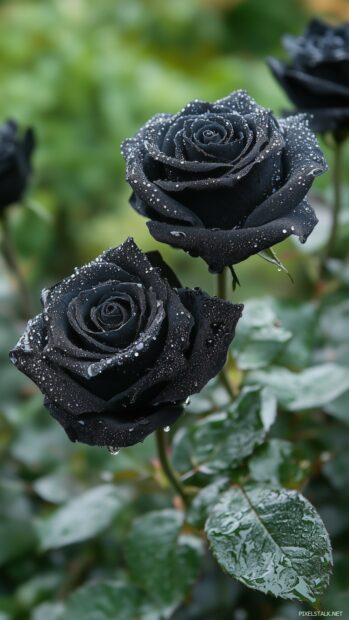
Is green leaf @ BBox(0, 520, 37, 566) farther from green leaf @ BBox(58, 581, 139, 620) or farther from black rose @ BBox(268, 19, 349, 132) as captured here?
black rose @ BBox(268, 19, 349, 132)

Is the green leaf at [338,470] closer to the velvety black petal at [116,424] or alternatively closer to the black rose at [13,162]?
the velvety black petal at [116,424]

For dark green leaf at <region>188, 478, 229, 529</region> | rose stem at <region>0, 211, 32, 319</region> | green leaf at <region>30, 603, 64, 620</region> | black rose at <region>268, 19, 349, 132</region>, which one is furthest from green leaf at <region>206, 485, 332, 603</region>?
rose stem at <region>0, 211, 32, 319</region>

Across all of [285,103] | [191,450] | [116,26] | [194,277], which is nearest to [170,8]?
[116,26]

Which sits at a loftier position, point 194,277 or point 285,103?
point 285,103

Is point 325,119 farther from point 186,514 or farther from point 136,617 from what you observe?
point 136,617

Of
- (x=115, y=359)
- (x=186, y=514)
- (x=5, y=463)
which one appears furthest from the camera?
(x=5, y=463)

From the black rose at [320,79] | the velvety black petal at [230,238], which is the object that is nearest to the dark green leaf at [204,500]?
the velvety black petal at [230,238]

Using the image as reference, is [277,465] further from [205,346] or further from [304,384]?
[205,346]

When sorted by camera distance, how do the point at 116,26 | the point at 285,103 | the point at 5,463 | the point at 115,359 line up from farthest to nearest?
the point at 116,26 < the point at 285,103 < the point at 5,463 < the point at 115,359
